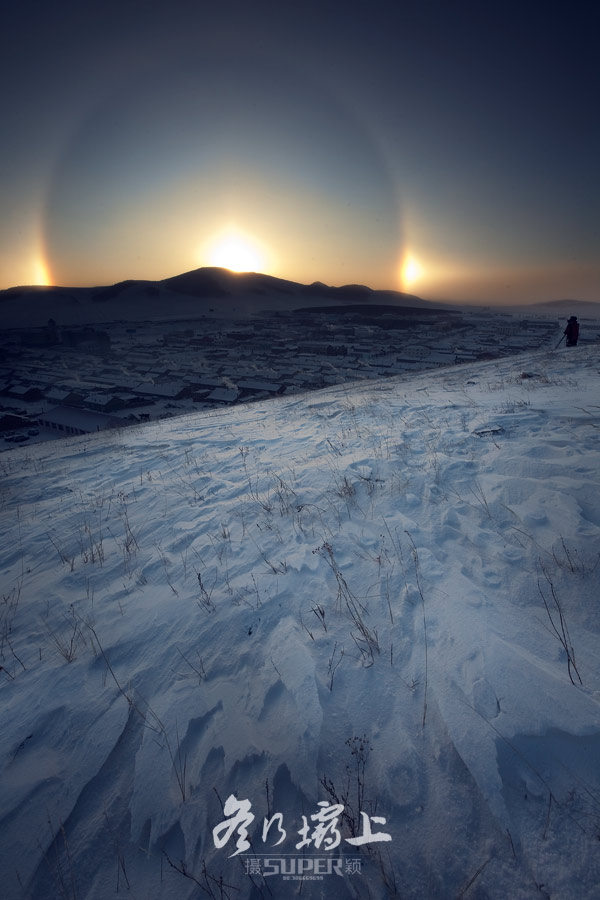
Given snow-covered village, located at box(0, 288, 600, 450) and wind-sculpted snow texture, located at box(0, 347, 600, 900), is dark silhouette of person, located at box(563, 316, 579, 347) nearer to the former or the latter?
snow-covered village, located at box(0, 288, 600, 450)

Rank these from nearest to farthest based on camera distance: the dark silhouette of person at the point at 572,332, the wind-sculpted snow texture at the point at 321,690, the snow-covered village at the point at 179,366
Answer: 1. the wind-sculpted snow texture at the point at 321,690
2. the dark silhouette of person at the point at 572,332
3. the snow-covered village at the point at 179,366

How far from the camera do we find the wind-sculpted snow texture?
1.42 m

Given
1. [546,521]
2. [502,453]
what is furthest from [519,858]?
[502,453]

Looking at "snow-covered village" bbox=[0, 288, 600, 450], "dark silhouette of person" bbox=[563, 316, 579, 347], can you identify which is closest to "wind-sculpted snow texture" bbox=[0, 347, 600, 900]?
"dark silhouette of person" bbox=[563, 316, 579, 347]

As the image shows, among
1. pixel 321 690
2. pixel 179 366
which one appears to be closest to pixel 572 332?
pixel 321 690

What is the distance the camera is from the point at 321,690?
1995mm

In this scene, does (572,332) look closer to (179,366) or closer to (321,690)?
(321,690)

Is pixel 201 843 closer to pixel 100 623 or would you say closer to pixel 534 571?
pixel 100 623

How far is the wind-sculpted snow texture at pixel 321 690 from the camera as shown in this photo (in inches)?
55.9

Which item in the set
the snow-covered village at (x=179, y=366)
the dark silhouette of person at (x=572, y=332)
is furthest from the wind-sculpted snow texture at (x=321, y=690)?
the snow-covered village at (x=179, y=366)

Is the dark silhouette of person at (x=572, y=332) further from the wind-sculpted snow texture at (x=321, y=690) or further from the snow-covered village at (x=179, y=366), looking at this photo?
the wind-sculpted snow texture at (x=321, y=690)

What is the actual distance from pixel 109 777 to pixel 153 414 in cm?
2373

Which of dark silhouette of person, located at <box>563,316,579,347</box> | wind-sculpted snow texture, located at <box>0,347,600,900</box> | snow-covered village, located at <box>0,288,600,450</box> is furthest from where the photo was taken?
snow-covered village, located at <box>0,288,600,450</box>

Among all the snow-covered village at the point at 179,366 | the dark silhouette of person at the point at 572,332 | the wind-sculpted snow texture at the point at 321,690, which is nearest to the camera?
the wind-sculpted snow texture at the point at 321,690
